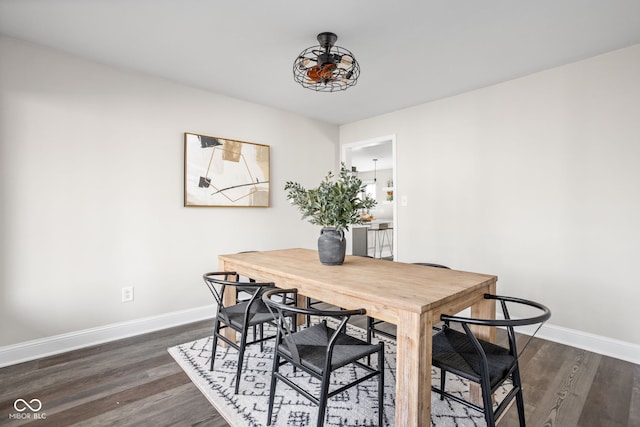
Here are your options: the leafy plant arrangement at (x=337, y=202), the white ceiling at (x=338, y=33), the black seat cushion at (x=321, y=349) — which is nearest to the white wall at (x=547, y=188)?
the white ceiling at (x=338, y=33)

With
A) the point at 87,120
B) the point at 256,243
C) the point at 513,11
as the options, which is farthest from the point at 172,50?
the point at 513,11

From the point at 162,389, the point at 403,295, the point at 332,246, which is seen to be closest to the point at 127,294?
the point at 162,389

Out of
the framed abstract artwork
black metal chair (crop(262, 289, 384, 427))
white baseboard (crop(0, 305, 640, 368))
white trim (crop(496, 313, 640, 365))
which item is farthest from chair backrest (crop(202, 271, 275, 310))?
white trim (crop(496, 313, 640, 365))

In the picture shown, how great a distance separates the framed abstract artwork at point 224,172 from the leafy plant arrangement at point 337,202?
153cm

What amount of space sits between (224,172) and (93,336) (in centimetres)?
183

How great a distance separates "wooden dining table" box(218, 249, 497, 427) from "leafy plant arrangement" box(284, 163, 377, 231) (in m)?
0.30

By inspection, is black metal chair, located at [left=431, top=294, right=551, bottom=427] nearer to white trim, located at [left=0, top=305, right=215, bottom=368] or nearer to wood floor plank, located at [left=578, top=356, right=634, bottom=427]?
wood floor plank, located at [left=578, top=356, right=634, bottom=427]

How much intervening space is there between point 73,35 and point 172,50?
636mm

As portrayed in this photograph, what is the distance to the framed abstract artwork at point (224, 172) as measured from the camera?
10.5ft

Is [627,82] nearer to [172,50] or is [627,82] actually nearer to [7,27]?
[172,50]

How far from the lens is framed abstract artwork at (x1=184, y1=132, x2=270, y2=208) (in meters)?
3.19

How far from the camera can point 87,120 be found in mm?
2615

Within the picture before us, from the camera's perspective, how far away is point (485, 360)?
1.27 m

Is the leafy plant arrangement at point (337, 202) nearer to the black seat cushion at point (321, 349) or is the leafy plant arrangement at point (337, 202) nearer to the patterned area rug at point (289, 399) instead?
the black seat cushion at point (321, 349)
